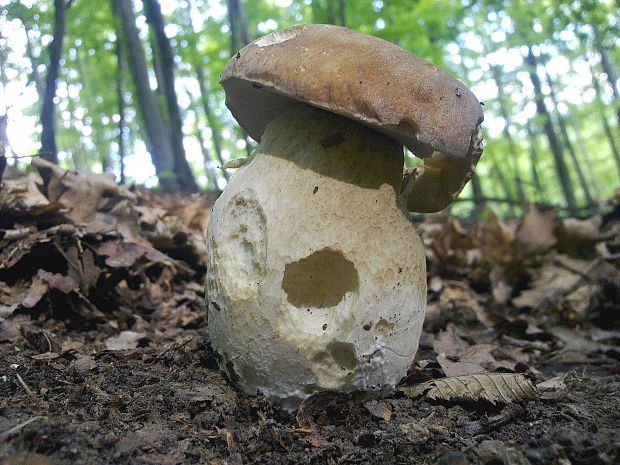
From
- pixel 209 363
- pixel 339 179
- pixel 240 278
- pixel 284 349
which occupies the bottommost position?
pixel 209 363

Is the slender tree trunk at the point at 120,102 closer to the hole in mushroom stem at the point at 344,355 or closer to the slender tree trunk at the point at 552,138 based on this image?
the hole in mushroom stem at the point at 344,355

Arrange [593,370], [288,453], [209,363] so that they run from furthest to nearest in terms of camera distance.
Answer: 1. [593,370]
2. [209,363]
3. [288,453]

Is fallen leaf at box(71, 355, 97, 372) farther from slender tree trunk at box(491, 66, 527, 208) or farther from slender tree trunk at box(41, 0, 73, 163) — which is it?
slender tree trunk at box(491, 66, 527, 208)

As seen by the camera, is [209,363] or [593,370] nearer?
[209,363]

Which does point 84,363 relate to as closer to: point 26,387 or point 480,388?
point 26,387

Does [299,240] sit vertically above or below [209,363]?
above

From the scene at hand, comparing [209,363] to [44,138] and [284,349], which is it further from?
[44,138]

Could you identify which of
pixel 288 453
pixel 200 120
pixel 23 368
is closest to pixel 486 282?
pixel 288 453
